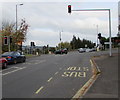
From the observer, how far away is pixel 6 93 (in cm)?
809

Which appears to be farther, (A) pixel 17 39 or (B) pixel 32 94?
(A) pixel 17 39

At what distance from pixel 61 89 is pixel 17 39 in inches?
1300

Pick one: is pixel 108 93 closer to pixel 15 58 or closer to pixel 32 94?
pixel 32 94

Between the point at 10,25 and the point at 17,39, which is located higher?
the point at 10,25

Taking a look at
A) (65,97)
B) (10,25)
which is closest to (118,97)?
(65,97)

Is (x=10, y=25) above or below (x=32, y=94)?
above

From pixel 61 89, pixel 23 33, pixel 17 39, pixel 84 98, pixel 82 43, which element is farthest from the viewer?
pixel 82 43

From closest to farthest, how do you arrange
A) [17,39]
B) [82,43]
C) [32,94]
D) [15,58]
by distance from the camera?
[32,94] < [15,58] < [17,39] < [82,43]

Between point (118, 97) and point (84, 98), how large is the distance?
1219 mm

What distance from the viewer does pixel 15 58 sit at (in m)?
23.1

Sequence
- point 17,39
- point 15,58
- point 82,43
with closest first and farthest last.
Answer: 1. point 15,58
2. point 17,39
3. point 82,43

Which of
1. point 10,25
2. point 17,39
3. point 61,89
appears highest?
point 10,25

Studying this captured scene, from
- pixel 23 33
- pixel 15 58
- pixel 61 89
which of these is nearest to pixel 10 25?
pixel 23 33

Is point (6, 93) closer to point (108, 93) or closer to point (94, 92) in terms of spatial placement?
point (94, 92)
